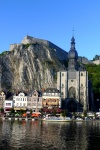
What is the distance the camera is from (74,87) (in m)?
118

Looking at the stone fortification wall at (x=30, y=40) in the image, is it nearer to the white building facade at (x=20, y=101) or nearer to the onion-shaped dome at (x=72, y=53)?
the onion-shaped dome at (x=72, y=53)

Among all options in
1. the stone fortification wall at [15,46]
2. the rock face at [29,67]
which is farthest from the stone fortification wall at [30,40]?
the stone fortification wall at [15,46]

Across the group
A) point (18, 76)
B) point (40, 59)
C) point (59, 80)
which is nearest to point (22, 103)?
point (59, 80)

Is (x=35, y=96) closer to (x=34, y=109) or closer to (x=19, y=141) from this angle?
(x=34, y=109)

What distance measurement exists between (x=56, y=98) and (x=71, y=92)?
45.0 ft

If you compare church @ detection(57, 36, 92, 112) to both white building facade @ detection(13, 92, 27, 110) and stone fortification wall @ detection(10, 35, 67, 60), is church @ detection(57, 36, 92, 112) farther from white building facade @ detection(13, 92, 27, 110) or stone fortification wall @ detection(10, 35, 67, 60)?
stone fortification wall @ detection(10, 35, 67, 60)

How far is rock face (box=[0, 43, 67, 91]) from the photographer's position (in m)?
133

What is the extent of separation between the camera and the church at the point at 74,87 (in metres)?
113

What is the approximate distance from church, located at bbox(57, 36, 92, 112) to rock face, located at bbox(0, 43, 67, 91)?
41.0 ft

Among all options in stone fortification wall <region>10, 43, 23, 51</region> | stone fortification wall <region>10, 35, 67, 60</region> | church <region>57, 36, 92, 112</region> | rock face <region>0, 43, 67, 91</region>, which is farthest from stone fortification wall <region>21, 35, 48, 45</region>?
church <region>57, 36, 92, 112</region>

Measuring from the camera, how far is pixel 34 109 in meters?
106

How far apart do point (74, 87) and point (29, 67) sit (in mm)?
32945

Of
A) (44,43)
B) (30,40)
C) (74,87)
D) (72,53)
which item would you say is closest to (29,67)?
(30,40)

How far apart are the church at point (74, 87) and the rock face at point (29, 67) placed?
12.5 m
